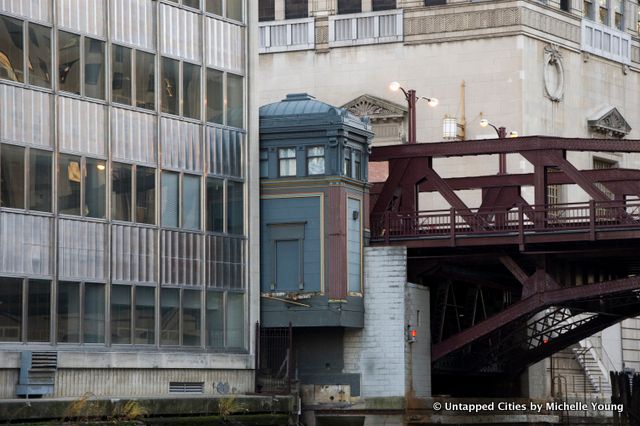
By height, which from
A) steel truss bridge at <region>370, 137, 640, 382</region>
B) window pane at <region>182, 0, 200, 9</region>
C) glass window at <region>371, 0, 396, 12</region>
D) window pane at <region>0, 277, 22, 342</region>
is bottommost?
window pane at <region>0, 277, 22, 342</region>

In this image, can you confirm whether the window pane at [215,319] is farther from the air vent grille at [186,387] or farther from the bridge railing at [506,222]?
the bridge railing at [506,222]

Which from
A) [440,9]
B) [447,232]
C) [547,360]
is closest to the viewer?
[447,232]

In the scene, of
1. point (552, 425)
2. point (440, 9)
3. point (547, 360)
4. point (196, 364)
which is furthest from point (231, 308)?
point (440, 9)

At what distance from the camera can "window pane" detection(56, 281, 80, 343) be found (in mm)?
57938

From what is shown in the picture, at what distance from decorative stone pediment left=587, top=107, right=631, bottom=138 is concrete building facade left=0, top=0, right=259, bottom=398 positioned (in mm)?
34177

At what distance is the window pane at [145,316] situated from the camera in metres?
61.2

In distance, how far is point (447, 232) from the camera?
229ft

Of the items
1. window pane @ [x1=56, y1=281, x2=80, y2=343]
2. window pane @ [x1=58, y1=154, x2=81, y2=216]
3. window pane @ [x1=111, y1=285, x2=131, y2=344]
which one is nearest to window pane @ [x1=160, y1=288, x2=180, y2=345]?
window pane @ [x1=111, y1=285, x2=131, y2=344]

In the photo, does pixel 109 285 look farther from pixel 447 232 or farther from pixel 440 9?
pixel 440 9

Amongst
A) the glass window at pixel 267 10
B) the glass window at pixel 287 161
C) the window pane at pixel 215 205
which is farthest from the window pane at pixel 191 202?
the glass window at pixel 267 10

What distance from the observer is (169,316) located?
62719mm

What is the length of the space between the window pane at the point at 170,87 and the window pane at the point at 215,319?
6529 millimetres

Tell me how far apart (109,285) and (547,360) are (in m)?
32.4

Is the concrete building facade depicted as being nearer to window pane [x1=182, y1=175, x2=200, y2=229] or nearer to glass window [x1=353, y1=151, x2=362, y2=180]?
window pane [x1=182, y1=175, x2=200, y2=229]
